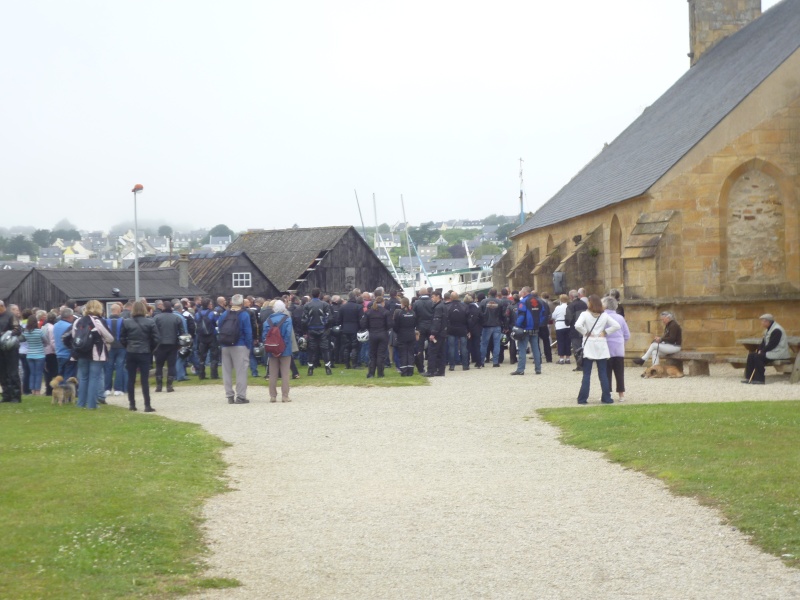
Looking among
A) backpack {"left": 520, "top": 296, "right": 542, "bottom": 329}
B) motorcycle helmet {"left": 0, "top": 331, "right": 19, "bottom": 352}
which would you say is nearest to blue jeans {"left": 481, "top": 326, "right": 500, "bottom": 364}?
backpack {"left": 520, "top": 296, "right": 542, "bottom": 329}

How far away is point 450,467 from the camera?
12.1 meters

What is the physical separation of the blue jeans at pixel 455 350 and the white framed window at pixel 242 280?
142ft

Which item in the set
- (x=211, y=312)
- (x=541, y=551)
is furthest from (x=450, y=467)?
(x=211, y=312)

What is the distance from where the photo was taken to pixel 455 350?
26.6 meters

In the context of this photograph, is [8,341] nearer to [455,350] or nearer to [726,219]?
[455,350]

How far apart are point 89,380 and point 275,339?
3.15m

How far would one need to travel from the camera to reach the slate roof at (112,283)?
58.2 meters

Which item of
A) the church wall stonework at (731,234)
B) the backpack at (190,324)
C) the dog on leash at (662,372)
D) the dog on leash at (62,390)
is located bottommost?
the dog on leash at (662,372)

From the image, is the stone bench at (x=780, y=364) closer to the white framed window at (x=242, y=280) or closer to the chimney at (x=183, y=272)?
the chimney at (x=183, y=272)

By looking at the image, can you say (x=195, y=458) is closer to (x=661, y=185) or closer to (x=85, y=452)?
(x=85, y=452)

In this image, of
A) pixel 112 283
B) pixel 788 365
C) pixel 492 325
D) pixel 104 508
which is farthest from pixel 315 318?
pixel 112 283

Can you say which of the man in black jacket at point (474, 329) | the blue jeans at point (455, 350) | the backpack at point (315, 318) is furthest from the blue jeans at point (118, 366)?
the man in black jacket at point (474, 329)

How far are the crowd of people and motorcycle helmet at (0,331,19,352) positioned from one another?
0.02m

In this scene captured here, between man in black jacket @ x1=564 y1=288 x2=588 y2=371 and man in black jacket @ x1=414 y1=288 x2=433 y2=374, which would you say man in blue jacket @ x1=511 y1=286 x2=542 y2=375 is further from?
man in black jacket @ x1=414 y1=288 x2=433 y2=374
